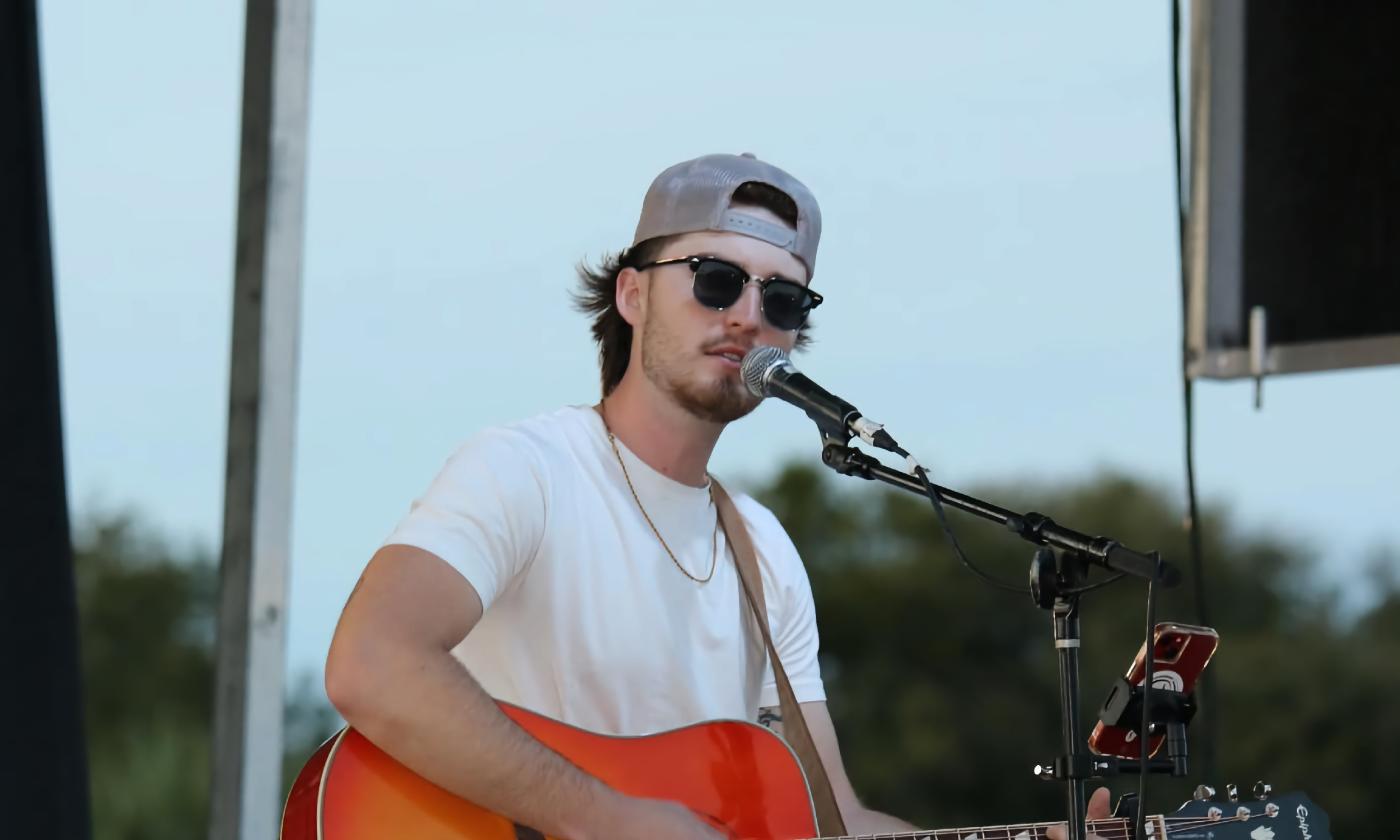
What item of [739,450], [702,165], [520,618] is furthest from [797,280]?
[739,450]

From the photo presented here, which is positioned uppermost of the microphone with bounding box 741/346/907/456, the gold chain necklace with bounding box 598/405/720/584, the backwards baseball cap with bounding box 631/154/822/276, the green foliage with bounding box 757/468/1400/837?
the backwards baseball cap with bounding box 631/154/822/276

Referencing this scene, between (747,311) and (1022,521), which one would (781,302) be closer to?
(747,311)

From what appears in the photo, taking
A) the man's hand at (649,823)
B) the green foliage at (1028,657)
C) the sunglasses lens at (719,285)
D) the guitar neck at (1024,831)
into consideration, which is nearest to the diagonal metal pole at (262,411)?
the sunglasses lens at (719,285)

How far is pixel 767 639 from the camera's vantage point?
2.61 metres

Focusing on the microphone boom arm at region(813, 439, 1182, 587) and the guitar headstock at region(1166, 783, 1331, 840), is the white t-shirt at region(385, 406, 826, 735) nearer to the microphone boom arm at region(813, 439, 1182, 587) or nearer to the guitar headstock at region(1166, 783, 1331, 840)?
the microphone boom arm at region(813, 439, 1182, 587)

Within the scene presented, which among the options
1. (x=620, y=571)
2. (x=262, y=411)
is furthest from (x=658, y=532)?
(x=262, y=411)

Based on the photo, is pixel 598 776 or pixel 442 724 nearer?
pixel 442 724

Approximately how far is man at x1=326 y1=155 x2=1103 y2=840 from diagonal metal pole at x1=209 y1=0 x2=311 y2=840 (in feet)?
2.58

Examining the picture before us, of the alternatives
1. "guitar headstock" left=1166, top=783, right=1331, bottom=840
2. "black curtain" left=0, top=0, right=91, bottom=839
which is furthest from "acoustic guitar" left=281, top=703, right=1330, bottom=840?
"black curtain" left=0, top=0, right=91, bottom=839

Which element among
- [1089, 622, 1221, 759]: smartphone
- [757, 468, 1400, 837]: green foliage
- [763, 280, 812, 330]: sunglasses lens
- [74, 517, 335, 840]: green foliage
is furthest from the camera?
[757, 468, 1400, 837]: green foliage

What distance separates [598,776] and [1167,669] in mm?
786

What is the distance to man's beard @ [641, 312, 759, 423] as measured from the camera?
2.49m

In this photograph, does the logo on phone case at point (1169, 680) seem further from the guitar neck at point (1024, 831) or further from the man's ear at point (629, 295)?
the man's ear at point (629, 295)

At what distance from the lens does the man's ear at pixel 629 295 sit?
2.68 metres
